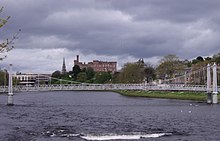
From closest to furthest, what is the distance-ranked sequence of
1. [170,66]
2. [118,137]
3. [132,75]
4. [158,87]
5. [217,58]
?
[118,137]
[158,87]
[217,58]
[170,66]
[132,75]

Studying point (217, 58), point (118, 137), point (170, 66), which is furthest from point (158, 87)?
point (118, 137)

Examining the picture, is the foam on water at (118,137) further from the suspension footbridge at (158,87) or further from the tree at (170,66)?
the tree at (170,66)

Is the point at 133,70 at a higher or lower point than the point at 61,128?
higher

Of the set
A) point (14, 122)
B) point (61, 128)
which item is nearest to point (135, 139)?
point (61, 128)

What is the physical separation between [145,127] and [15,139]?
18.1 metres

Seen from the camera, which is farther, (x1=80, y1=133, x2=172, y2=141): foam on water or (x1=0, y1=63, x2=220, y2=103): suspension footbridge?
(x1=0, y1=63, x2=220, y2=103): suspension footbridge

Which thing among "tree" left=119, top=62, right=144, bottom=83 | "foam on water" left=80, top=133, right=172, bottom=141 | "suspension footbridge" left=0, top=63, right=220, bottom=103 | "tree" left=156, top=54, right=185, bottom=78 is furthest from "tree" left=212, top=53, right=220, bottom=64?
"foam on water" left=80, top=133, right=172, bottom=141

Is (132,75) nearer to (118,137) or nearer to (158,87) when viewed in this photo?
(158,87)

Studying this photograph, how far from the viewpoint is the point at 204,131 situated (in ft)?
170

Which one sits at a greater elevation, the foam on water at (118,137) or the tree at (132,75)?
the tree at (132,75)

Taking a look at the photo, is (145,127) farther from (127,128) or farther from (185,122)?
(185,122)

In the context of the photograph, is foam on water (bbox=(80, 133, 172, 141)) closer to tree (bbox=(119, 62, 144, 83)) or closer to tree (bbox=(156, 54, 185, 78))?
tree (bbox=(119, 62, 144, 83))

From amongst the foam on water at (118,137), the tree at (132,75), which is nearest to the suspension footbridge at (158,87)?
the tree at (132,75)

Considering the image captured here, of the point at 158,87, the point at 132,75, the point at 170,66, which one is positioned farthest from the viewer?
the point at 132,75
